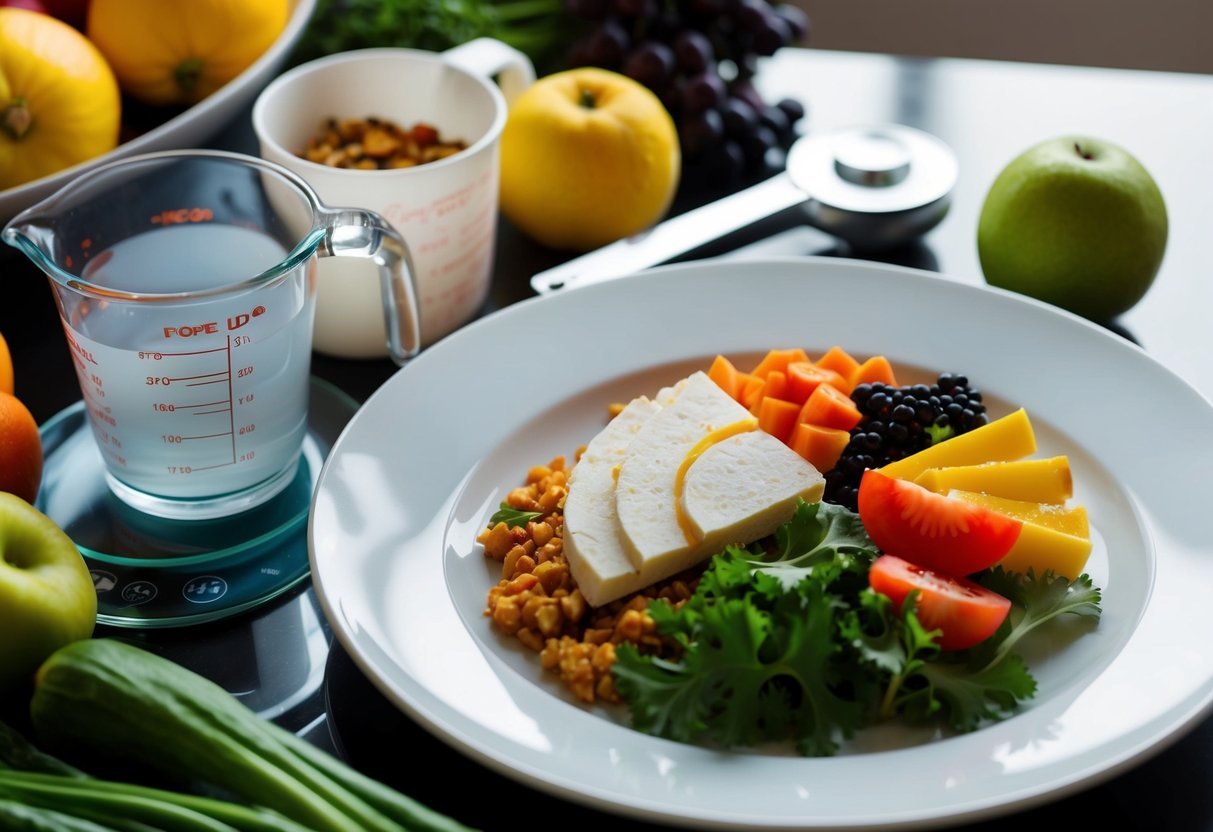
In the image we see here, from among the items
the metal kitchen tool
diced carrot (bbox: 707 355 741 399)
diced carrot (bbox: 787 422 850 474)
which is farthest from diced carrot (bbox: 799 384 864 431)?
the metal kitchen tool

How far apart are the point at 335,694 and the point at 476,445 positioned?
334 millimetres

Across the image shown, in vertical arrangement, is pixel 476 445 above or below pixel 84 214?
below

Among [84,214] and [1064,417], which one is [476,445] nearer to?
[84,214]

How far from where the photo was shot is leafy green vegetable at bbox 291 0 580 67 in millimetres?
1880

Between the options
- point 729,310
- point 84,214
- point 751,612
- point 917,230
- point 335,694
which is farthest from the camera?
point 917,230

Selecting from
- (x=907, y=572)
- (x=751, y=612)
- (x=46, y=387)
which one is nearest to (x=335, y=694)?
(x=751, y=612)

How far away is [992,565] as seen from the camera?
44.8 inches

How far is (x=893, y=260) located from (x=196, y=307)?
1.03m

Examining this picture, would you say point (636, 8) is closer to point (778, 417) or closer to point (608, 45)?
point (608, 45)

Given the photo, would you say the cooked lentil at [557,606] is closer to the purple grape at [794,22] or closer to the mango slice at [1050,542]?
the mango slice at [1050,542]

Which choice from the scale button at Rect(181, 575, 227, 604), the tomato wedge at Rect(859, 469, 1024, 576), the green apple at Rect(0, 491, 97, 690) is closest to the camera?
the green apple at Rect(0, 491, 97, 690)

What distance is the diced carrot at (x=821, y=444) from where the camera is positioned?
129cm

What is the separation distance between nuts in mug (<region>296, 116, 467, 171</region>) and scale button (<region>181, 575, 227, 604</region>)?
562 millimetres

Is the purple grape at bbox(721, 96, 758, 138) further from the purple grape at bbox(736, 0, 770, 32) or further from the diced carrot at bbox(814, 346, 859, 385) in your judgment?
the diced carrot at bbox(814, 346, 859, 385)
